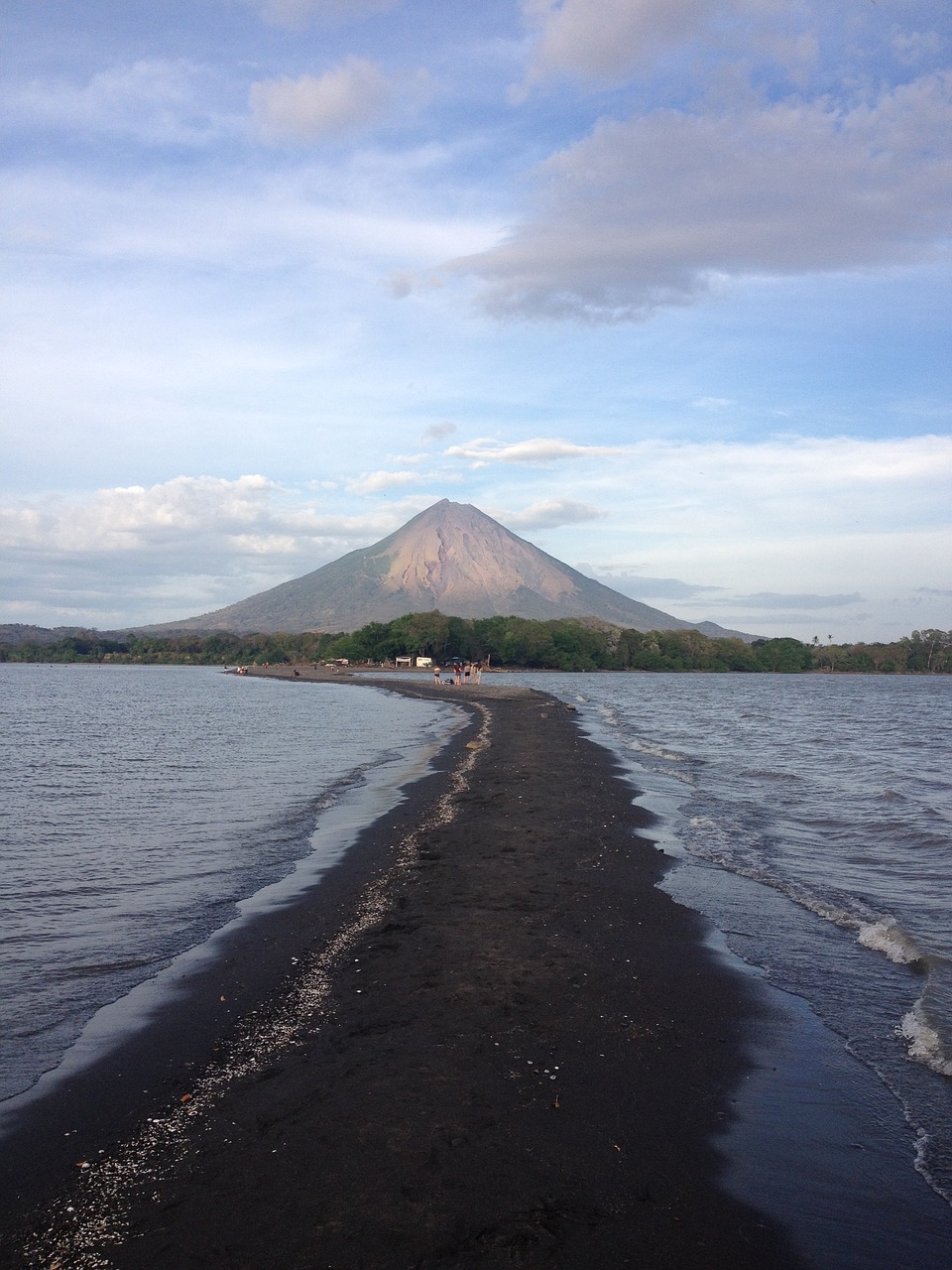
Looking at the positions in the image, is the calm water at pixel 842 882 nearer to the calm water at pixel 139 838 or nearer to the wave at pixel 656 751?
the wave at pixel 656 751

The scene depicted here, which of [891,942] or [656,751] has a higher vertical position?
[891,942]

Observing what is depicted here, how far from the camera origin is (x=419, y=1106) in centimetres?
611

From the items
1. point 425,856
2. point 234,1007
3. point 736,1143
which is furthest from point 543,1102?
point 425,856

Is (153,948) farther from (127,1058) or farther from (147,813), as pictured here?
(147,813)

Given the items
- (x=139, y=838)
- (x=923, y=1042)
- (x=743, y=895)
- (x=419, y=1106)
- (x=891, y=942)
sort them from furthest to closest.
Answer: (x=139, y=838) < (x=743, y=895) < (x=891, y=942) < (x=923, y=1042) < (x=419, y=1106)

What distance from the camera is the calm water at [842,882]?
7520mm

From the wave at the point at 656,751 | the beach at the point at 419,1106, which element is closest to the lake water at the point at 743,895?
the wave at the point at 656,751

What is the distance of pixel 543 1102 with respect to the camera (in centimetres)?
618

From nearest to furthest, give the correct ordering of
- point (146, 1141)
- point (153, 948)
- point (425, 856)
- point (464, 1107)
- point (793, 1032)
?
point (146, 1141)
point (464, 1107)
point (793, 1032)
point (153, 948)
point (425, 856)

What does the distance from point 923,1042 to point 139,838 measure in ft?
45.7

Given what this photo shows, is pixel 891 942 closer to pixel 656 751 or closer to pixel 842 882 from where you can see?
pixel 842 882

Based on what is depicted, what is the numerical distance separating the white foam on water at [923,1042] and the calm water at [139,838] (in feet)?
23.9

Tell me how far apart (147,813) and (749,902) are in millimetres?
13412

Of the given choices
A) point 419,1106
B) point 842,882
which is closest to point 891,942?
point 842,882
